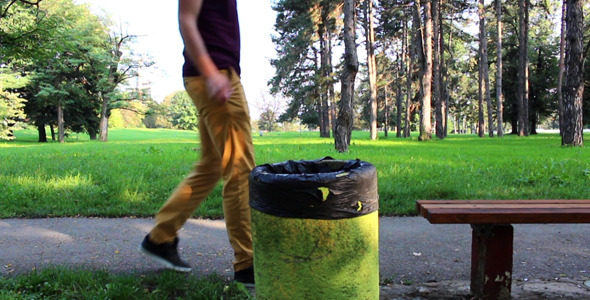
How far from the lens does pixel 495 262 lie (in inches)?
91.4

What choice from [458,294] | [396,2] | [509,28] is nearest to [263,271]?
[458,294]

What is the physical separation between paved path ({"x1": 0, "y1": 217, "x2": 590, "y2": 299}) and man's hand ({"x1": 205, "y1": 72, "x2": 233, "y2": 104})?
4.45ft

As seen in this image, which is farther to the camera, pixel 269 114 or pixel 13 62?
pixel 269 114

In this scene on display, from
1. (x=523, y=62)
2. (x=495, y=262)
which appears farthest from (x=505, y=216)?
(x=523, y=62)

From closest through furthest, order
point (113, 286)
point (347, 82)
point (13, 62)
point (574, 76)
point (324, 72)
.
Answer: point (113, 286)
point (347, 82)
point (574, 76)
point (13, 62)
point (324, 72)

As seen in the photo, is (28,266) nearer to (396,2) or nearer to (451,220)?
(451,220)

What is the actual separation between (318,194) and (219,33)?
4.28ft

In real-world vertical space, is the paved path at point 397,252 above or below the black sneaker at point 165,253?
below

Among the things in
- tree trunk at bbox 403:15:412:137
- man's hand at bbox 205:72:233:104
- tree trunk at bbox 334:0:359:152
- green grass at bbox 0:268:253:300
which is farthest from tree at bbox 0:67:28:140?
man's hand at bbox 205:72:233:104

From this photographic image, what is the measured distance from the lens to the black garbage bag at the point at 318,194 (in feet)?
4.99

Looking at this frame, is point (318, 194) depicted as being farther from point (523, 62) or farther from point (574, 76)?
point (523, 62)

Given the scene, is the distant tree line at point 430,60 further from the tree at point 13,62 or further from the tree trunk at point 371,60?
the tree at point 13,62

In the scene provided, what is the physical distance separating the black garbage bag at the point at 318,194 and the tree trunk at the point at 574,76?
1507cm

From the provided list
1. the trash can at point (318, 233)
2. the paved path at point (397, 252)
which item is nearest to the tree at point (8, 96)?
the paved path at point (397, 252)
